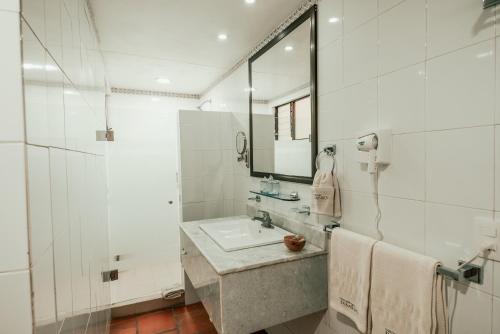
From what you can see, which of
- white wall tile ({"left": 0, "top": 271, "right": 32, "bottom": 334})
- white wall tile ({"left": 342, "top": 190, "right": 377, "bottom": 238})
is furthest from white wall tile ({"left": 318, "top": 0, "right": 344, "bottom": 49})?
white wall tile ({"left": 0, "top": 271, "right": 32, "bottom": 334})

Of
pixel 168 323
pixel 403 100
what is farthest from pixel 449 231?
pixel 168 323

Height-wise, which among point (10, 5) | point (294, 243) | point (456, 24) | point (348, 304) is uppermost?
point (456, 24)

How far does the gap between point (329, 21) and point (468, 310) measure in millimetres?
1408

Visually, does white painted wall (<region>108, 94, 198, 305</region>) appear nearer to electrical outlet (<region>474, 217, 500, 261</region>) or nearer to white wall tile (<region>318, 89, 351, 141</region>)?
white wall tile (<region>318, 89, 351, 141</region>)

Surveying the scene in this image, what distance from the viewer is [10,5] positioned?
48 centimetres

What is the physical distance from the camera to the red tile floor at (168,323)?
214cm

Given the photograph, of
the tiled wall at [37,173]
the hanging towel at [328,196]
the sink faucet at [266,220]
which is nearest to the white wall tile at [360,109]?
the hanging towel at [328,196]

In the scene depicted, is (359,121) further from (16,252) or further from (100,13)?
(100,13)

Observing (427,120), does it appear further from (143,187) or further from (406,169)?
(143,187)

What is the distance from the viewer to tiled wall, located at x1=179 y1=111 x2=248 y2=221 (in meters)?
2.61

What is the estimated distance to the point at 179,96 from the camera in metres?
3.71

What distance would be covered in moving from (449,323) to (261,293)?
743 mm

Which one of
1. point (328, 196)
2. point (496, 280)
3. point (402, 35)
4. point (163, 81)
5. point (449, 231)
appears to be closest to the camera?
point (496, 280)

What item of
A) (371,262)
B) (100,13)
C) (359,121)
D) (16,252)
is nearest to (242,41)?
(100,13)
